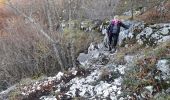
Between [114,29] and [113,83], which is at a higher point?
[114,29]

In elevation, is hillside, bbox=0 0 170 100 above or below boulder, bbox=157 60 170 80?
A: below

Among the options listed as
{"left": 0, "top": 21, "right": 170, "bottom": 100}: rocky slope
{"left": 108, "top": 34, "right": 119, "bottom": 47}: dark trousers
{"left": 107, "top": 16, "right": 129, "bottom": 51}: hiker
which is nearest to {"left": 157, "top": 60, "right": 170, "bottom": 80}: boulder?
{"left": 0, "top": 21, "right": 170, "bottom": 100}: rocky slope

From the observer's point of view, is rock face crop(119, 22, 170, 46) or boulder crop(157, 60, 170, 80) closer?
boulder crop(157, 60, 170, 80)

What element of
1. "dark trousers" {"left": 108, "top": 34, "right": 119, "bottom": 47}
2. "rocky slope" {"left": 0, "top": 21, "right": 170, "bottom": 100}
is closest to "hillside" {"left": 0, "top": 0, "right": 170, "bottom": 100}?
"rocky slope" {"left": 0, "top": 21, "right": 170, "bottom": 100}

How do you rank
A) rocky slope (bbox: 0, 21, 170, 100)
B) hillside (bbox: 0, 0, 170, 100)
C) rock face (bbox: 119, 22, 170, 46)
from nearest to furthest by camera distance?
rocky slope (bbox: 0, 21, 170, 100)
hillside (bbox: 0, 0, 170, 100)
rock face (bbox: 119, 22, 170, 46)

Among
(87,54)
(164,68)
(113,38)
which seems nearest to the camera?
(164,68)

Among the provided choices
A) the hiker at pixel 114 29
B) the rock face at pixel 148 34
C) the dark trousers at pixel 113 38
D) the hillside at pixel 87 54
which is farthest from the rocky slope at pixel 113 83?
the dark trousers at pixel 113 38

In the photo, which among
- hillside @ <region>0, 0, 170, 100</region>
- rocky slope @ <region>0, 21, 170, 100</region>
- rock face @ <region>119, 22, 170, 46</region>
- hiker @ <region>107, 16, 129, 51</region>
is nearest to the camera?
rocky slope @ <region>0, 21, 170, 100</region>

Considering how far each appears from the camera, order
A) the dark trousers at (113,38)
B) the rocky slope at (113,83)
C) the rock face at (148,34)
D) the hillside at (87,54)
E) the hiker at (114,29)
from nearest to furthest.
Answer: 1. the rocky slope at (113,83)
2. the hillside at (87,54)
3. the rock face at (148,34)
4. the hiker at (114,29)
5. the dark trousers at (113,38)

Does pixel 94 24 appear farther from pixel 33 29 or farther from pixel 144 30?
pixel 144 30

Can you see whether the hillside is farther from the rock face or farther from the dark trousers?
the dark trousers

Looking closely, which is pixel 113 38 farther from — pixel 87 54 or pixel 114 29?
pixel 87 54

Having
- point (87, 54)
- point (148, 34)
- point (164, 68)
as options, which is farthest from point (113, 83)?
point (87, 54)

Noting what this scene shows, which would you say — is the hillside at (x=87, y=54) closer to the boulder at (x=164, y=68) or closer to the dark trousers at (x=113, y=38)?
the boulder at (x=164, y=68)
